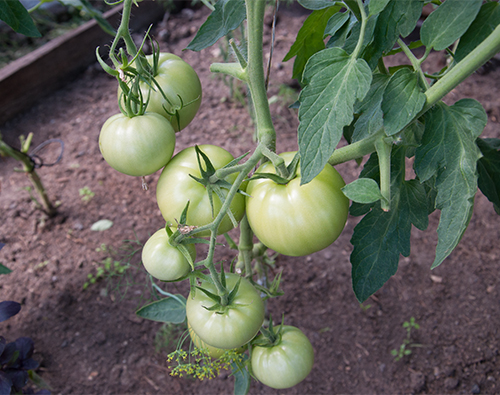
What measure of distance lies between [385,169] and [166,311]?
612 millimetres

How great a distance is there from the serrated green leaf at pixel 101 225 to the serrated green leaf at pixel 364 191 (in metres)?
1.37

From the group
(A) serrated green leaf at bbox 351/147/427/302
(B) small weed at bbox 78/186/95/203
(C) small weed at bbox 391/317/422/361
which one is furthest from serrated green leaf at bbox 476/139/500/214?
(B) small weed at bbox 78/186/95/203

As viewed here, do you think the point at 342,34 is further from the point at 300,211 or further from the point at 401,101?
the point at 300,211

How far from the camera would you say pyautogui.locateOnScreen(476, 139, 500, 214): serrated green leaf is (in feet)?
2.18

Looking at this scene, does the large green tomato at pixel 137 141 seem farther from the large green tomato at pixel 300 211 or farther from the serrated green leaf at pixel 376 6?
the serrated green leaf at pixel 376 6

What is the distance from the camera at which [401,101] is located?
0.52m

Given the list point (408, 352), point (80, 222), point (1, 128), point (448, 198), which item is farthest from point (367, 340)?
point (1, 128)

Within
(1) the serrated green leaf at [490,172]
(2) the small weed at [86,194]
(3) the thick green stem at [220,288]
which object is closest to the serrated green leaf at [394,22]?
(1) the serrated green leaf at [490,172]

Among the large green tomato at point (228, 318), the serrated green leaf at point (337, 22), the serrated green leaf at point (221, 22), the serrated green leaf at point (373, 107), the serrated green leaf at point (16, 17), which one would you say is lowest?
the large green tomato at point (228, 318)

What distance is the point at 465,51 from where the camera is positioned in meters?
0.53

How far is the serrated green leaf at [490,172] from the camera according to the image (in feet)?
2.18

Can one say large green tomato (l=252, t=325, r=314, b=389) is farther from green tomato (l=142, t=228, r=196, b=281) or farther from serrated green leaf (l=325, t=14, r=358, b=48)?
serrated green leaf (l=325, t=14, r=358, b=48)

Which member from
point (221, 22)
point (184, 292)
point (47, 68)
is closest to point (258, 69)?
point (221, 22)

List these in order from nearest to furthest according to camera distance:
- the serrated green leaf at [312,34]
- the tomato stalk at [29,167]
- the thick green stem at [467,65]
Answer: the thick green stem at [467,65]
the serrated green leaf at [312,34]
the tomato stalk at [29,167]
